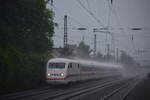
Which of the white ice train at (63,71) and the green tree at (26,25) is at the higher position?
the green tree at (26,25)

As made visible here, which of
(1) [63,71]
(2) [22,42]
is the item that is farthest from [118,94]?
(2) [22,42]

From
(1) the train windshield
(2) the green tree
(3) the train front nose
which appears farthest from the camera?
(1) the train windshield

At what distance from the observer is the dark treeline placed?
25.3 metres

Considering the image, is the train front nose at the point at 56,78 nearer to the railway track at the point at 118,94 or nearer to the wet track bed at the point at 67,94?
the wet track bed at the point at 67,94

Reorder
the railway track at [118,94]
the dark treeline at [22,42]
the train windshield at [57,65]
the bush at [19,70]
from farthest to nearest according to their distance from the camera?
the train windshield at [57,65] → the dark treeline at [22,42] → the bush at [19,70] → the railway track at [118,94]

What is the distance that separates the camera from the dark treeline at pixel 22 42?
2534 centimetres

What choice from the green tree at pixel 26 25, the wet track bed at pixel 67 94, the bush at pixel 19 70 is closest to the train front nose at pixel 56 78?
the wet track bed at pixel 67 94

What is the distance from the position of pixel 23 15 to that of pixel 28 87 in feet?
27.6

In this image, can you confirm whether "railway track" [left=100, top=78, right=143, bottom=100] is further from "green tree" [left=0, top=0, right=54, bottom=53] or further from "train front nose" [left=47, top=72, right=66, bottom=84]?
"green tree" [left=0, top=0, right=54, bottom=53]

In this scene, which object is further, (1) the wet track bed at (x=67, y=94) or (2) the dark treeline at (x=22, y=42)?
(2) the dark treeline at (x=22, y=42)

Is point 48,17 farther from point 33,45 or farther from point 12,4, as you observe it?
point 12,4

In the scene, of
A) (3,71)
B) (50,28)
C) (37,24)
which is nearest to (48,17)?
(50,28)

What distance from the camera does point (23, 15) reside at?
102ft

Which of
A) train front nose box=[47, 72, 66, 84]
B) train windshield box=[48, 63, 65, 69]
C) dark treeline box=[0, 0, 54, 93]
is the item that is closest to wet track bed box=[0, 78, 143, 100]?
train front nose box=[47, 72, 66, 84]
